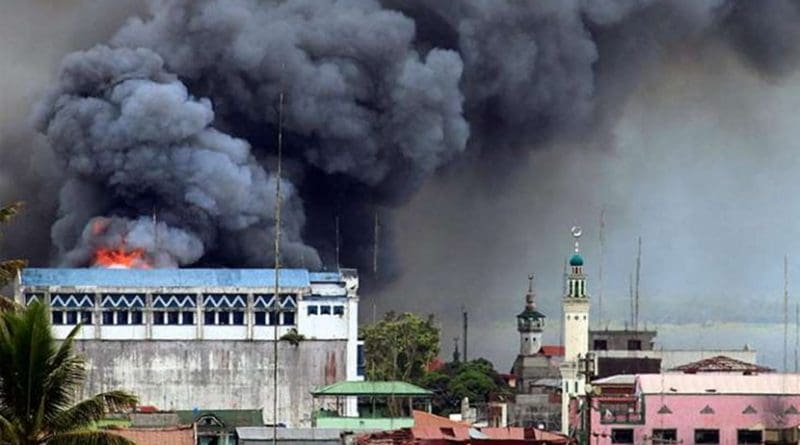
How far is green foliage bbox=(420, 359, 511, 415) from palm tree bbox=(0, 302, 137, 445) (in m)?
61.7

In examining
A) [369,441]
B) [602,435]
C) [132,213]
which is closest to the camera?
[369,441]

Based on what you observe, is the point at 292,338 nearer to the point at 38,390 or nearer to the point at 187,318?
the point at 187,318

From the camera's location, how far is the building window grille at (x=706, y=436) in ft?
251

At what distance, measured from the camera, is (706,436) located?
252 feet

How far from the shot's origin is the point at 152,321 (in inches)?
A: 3910

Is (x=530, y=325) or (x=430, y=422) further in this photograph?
(x=530, y=325)

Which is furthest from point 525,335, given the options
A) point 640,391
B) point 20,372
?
point 20,372

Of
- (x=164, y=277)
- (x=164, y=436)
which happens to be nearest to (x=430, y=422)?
(x=164, y=436)

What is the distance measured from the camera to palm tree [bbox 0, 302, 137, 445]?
3447cm

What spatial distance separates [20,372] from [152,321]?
6487 cm

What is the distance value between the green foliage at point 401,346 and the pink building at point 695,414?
94.8 ft

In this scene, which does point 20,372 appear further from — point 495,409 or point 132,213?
point 132,213

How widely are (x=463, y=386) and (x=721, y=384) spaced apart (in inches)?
1090

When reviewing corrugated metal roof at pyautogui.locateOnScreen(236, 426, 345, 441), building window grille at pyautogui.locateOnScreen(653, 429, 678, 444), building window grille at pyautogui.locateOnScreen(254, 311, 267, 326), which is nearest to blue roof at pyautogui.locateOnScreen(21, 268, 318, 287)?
building window grille at pyautogui.locateOnScreen(254, 311, 267, 326)
